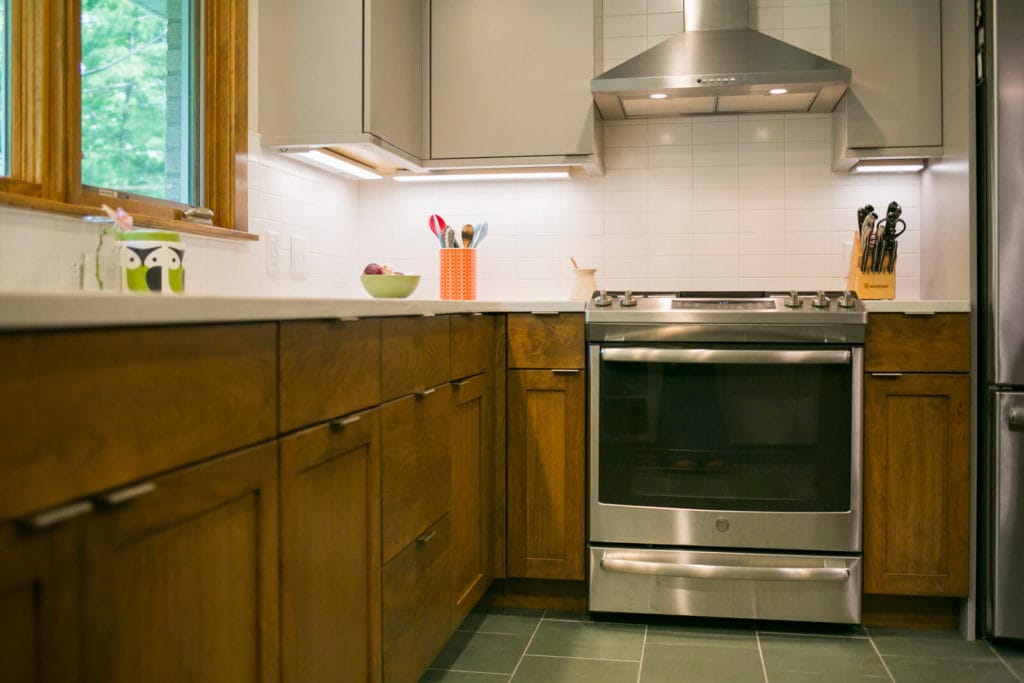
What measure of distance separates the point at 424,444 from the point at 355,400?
458 millimetres

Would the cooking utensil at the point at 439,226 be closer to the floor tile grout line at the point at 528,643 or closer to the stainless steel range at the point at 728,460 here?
the stainless steel range at the point at 728,460

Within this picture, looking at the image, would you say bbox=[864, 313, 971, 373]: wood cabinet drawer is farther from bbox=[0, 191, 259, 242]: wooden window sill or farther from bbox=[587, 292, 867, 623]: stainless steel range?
bbox=[0, 191, 259, 242]: wooden window sill

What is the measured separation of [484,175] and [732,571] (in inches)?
63.5

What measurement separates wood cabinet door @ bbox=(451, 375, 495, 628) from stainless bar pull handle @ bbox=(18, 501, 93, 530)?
4.82 feet

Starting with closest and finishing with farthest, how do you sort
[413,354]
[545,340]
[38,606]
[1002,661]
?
[38,606] < [413,354] < [1002,661] < [545,340]

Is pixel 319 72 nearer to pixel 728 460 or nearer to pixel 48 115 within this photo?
pixel 48 115

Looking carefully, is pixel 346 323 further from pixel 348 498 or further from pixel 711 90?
pixel 711 90

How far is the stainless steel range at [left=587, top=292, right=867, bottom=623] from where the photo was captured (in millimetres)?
2582

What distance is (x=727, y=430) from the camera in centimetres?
264

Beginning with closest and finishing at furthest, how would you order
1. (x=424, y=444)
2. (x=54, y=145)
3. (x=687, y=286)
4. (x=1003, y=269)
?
(x=54, y=145)
(x=424, y=444)
(x=1003, y=269)
(x=687, y=286)

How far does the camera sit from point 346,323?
1.58m

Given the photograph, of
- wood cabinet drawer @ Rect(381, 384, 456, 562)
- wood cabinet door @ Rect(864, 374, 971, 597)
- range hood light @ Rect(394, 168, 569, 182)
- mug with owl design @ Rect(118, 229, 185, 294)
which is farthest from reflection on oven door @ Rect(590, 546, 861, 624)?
mug with owl design @ Rect(118, 229, 185, 294)

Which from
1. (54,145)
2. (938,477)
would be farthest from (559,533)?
(54,145)

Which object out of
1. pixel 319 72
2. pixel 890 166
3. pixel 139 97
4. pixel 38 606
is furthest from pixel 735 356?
pixel 38 606
